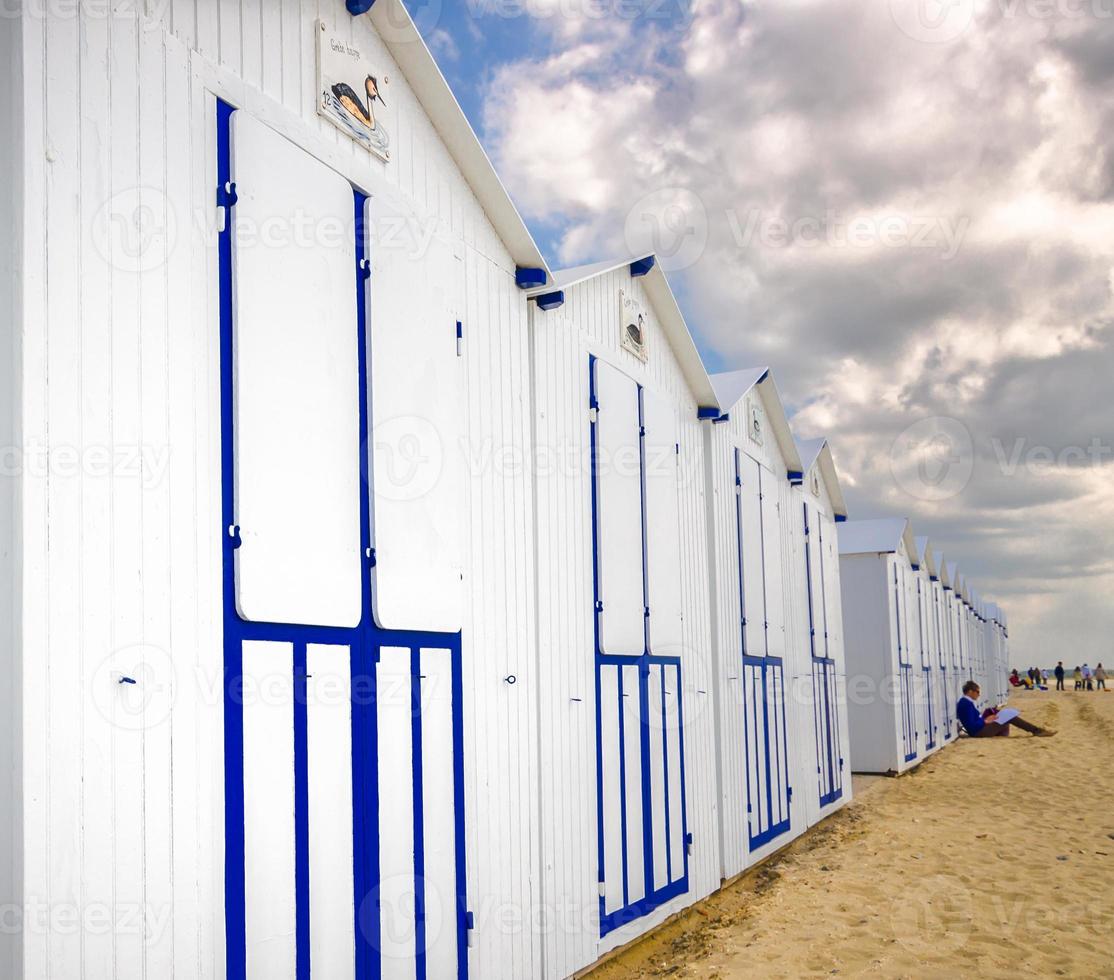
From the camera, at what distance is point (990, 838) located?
9352mm

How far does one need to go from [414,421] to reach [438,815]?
163 cm

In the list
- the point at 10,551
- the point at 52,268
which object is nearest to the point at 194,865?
the point at 10,551

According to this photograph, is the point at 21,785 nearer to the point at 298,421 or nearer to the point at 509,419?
the point at 298,421

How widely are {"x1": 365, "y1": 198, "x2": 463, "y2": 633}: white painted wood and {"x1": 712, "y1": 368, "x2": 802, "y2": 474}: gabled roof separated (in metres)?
3.95

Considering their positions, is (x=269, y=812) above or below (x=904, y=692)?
above

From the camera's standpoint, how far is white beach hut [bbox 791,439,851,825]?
10945 mm

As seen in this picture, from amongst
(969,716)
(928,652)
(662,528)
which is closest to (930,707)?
(928,652)

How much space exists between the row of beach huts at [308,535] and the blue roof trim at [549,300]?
12mm

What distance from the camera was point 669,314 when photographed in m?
7.45

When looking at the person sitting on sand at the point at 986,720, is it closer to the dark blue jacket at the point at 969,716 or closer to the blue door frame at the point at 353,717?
the dark blue jacket at the point at 969,716

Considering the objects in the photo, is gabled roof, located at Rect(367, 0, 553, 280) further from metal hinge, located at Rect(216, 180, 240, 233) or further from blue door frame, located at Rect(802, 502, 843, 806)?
blue door frame, located at Rect(802, 502, 843, 806)

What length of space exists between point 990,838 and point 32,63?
9.41 metres

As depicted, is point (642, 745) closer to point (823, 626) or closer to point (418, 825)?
point (418, 825)

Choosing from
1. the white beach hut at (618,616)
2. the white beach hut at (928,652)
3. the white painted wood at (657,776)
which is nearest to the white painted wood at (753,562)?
the white beach hut at (618,616)
